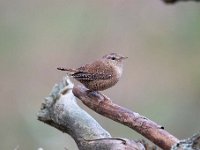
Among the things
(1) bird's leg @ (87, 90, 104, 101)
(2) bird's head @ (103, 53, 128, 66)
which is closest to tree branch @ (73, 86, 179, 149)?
(1) bird's leg @ (87, 90, 104, 101)

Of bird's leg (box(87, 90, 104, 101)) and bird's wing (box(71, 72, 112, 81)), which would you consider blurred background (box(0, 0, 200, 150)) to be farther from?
bird's leg (box(87, 90, 104, 101))

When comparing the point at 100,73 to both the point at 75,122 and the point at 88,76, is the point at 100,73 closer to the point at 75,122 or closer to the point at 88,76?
the point at 88,76

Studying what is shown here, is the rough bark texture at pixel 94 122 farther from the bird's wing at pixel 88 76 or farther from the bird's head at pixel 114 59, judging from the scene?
the bird's head at pixel 114 59

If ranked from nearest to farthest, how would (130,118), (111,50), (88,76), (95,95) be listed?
(130,118) < (95,95) < (88,76) < (111,50)

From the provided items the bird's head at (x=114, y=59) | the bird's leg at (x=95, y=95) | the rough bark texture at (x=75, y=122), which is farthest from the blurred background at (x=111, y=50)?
the rough bark texture at (x=75, y=122)

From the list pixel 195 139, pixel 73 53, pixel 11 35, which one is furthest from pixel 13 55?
pixel 195 139

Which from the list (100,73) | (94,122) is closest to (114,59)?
(100,73)

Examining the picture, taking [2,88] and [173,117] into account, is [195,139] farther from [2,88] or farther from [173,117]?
[2,88]
